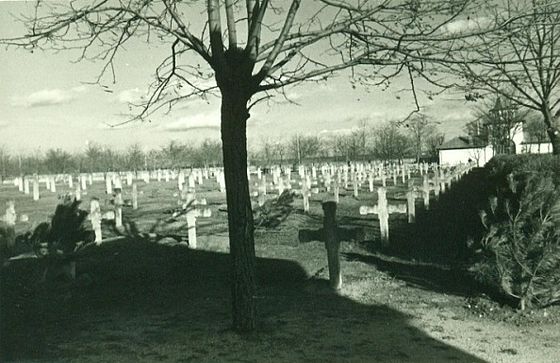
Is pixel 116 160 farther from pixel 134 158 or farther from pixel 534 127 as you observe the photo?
pixel 534 127

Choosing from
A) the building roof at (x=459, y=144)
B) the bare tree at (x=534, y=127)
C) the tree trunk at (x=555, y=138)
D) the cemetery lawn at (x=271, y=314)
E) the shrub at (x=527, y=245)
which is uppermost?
the bare tree at (x=534, y=127)

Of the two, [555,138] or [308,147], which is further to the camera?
[308,147]

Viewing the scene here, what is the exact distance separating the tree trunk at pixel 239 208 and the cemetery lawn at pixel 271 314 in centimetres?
34

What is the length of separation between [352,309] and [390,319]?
59 centimetres

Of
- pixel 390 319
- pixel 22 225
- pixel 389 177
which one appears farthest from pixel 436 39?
pixel 389 177

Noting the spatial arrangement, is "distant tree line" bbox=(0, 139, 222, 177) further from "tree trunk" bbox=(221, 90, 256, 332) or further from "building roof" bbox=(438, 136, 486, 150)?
"tree trunk" bbox=(221, 90, 256, 332)

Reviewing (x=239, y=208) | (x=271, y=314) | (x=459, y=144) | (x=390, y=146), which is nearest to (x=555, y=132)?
(x=271, y=314)

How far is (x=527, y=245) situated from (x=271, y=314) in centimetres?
317

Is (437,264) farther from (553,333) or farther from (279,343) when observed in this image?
(279,343)

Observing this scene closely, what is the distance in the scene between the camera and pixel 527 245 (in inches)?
242

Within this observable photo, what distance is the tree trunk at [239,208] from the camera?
5.21 m

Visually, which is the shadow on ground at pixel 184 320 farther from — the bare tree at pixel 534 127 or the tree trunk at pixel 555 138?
the bare tree at pixel 534 127

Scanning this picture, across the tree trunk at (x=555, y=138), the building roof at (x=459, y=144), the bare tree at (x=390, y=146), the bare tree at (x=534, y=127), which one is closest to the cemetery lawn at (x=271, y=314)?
the tree trunk at (x=555, y=138)

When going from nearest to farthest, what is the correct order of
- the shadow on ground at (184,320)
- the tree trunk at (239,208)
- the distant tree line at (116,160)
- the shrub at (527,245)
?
the shadow on ground at (184,320)
the tree trunk at (239,208)
the shrub at (527,245)
the distant tree line at (116,160)
